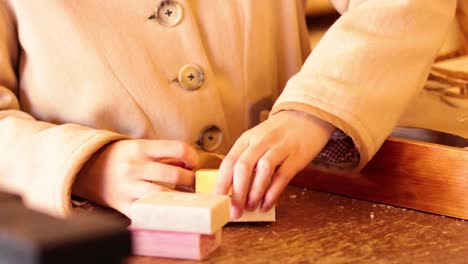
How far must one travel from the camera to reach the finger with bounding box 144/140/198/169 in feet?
1.70

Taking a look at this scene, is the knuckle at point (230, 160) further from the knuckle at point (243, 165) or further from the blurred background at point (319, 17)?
the blurred background at point (319, 17)

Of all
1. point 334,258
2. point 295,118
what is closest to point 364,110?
point 295,118

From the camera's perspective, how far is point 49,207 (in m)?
0.51

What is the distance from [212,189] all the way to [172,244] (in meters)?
0.08

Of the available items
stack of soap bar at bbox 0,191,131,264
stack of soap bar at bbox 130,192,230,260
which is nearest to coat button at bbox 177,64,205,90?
stack of soap bar at bbox 130,192,230,260

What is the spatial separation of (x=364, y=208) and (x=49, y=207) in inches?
9.5

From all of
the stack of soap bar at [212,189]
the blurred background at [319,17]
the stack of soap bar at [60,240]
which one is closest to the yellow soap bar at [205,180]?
the stack of soap bar at [212,189]

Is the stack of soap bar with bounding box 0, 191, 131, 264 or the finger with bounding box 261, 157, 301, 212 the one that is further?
the finger with bounding box 261, 157, 301, 212

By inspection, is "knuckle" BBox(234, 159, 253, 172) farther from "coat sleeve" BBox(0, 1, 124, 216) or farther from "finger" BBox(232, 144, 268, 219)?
"coat sleeve" BBox(0, 1, 124, 216)

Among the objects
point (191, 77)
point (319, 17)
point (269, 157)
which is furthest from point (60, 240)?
point (319, 17)

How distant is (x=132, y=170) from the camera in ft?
1.70

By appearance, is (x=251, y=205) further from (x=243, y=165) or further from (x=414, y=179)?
(x=414, y=179)

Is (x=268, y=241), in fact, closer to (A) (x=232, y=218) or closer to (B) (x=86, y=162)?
(A) (x=232, y=218)

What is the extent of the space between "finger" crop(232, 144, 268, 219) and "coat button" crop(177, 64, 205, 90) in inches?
6.6
